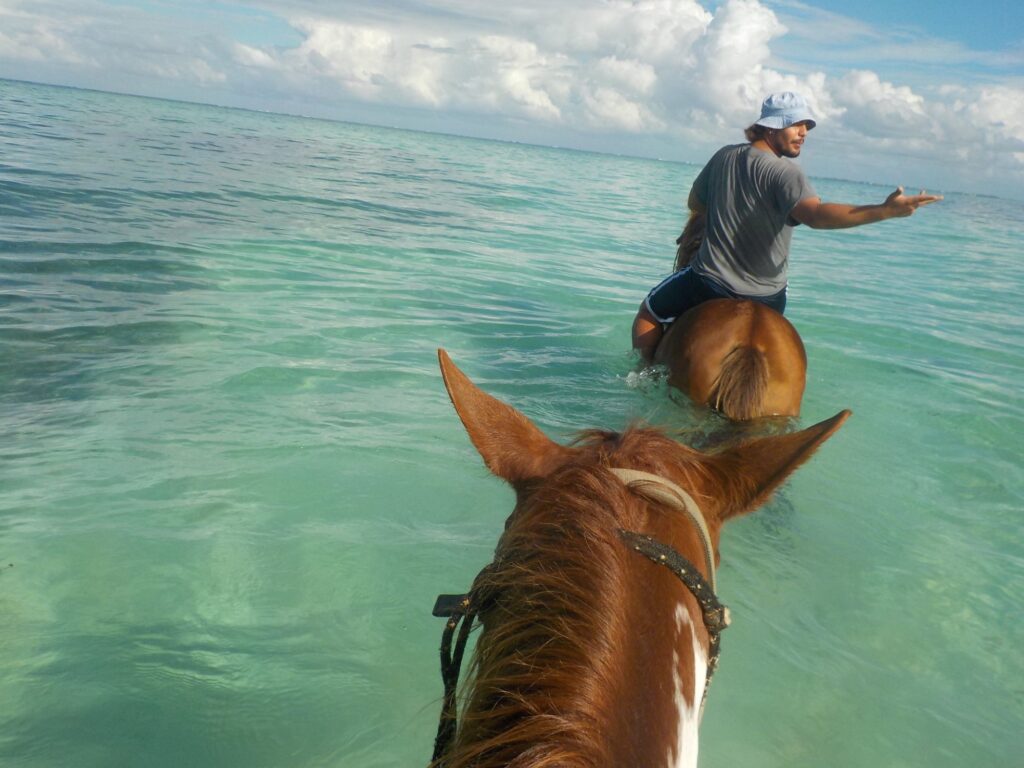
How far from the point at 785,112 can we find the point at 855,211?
984 millimetres

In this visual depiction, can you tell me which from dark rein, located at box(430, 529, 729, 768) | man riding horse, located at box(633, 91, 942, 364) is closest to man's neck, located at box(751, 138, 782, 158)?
man riding horse, located at box(633, 91, 942, 364)

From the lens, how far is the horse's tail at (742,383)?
4.73 metres

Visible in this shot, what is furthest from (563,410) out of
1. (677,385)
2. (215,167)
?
(215,167)

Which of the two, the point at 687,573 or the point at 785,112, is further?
the point at 785,112

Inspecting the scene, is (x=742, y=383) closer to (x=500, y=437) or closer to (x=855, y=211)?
(x=855, y=211)

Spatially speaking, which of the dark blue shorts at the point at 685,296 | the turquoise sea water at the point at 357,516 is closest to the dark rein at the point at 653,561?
the turquoise sea water at the point at 357,516

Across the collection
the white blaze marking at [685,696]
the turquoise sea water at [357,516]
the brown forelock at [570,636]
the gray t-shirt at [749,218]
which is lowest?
the turquoise sea water at [357,516]

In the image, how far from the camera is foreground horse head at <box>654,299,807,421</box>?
475cm

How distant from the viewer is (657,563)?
58.5 inches

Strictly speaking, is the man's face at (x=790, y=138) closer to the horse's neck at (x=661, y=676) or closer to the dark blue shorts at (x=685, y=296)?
the dark blue shorts at (x=685, y=296)

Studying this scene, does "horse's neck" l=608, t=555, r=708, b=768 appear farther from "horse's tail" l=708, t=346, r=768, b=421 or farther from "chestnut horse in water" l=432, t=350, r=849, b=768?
"horse's tail" l=708, t=346, r=768, b=421

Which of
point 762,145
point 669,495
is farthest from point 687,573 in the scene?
point 762,145

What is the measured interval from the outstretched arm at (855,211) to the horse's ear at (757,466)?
9.41 feet

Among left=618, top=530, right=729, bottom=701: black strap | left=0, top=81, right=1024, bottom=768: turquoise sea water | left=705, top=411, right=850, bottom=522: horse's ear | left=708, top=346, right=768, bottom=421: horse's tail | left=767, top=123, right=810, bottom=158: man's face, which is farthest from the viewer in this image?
left=767, top=123, right=810, bottom=158: man's face
